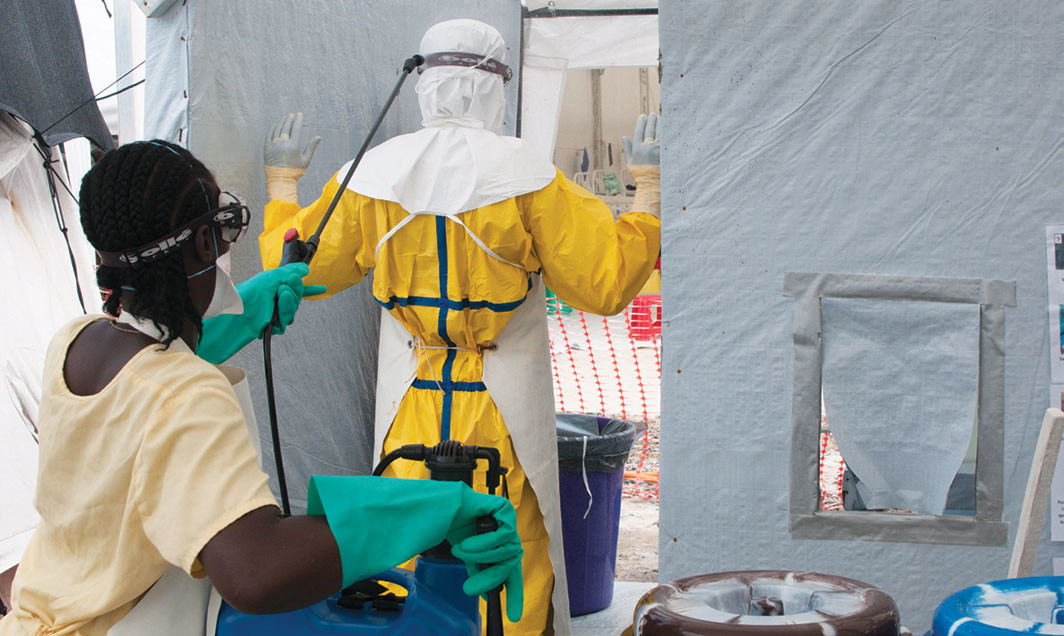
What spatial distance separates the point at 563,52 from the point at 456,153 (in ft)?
6.93

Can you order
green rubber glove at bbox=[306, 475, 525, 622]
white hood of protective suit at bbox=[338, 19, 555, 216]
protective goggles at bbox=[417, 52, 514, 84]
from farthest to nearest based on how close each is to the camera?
1. protective goggles at bbox=[417, 52, 514, 84]
2. white hood of protective suit at bbox=[338, 19, 555, 216]
3. green rubber glove at bbox=[306, 475, 525, 622]

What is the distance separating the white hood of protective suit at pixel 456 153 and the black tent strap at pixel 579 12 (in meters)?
1.64

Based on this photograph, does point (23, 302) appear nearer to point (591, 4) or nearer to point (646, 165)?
point (646, 165)

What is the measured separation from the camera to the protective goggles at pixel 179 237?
1.29 meters

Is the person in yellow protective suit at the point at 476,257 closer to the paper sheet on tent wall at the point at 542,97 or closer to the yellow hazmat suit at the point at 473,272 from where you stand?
the yellow hazmat suit at the point at 473,272

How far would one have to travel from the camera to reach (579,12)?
170 inches

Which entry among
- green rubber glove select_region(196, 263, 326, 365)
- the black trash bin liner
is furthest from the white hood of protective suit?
the black trash bin liner

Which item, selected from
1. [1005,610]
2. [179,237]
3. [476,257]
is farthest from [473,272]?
[1005,610]

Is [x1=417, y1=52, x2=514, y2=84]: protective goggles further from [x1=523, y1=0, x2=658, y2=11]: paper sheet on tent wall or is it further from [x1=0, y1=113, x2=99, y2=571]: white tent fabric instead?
[x1=523, y1=0, x2=658, y2=11]: paper sheet on tent wall

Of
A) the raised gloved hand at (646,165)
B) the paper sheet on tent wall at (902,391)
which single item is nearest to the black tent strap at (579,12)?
the raised gloved hand at (646,165)

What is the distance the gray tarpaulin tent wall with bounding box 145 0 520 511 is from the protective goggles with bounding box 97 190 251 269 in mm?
1216

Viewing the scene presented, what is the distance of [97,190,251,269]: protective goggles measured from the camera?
1.29 meters

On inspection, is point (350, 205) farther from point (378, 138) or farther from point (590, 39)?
point (590, 39)

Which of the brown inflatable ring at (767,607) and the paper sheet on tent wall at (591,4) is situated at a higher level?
the paper sheet on tent wall at (591,4)
